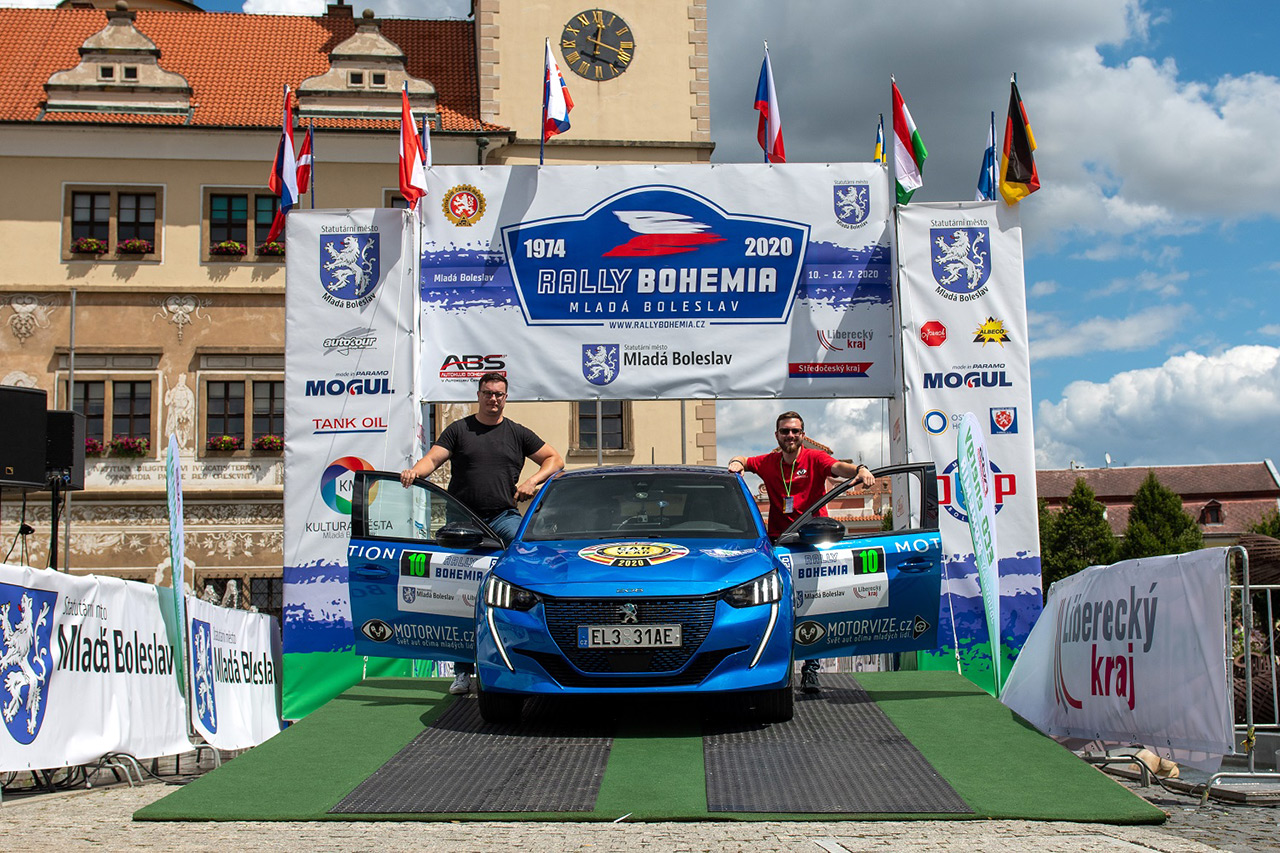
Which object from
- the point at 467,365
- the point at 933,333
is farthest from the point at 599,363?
the point at 933,333

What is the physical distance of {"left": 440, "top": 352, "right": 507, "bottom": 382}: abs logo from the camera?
11047 millimetres

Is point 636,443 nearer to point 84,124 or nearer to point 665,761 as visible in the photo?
point 84,124

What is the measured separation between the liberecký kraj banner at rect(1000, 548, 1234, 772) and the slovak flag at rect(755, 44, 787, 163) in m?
6.62

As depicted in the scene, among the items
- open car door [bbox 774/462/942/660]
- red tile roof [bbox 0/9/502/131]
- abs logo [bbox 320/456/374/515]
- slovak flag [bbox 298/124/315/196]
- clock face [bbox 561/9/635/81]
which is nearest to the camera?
open car door [bbox 774/462/942/660]

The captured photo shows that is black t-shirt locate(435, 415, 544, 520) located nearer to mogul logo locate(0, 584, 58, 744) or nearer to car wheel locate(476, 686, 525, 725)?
car wheel locate(476, 686, 525, 725)

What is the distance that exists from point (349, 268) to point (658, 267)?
2.80 m

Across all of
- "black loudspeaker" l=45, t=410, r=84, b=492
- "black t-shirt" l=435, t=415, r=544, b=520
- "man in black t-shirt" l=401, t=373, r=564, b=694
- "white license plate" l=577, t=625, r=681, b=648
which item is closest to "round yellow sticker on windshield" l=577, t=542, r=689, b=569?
"white license plate" l=577, t=625, r=681, b=648

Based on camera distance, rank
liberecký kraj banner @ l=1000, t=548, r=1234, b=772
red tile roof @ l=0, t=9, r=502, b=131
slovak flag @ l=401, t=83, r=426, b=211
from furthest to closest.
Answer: red tile roof @ l=0, t=9, r=502, b=131 < slovak flag @ l=401, t=83, r=426, b=211 < liberecký kraj banner @ l=1000, t=548, r=1234, b=772

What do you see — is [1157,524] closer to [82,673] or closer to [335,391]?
[335,391]

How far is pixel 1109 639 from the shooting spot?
7582 mm

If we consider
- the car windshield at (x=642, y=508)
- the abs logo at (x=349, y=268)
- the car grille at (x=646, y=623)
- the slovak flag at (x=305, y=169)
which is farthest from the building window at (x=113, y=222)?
the car grille at (x=646, y=623)

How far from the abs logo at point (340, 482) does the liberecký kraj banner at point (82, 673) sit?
6.73 ft

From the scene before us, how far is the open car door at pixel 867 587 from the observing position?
8344 millimetres

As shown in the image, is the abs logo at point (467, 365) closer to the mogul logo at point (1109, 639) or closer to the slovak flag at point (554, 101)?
the slovak flag at point (554, 101)
